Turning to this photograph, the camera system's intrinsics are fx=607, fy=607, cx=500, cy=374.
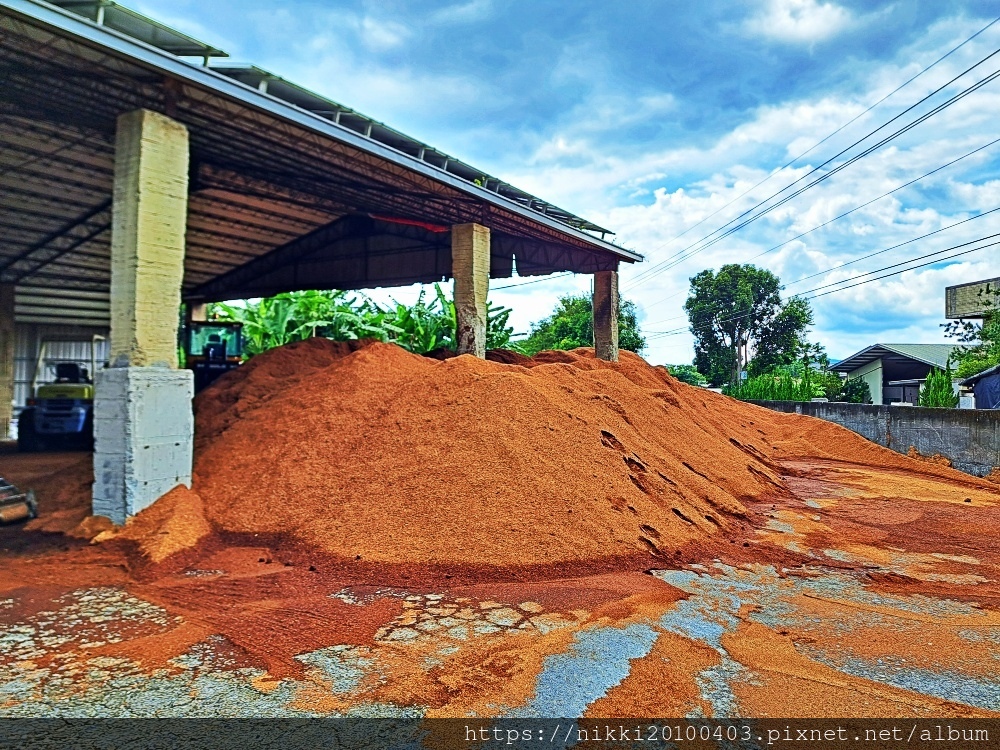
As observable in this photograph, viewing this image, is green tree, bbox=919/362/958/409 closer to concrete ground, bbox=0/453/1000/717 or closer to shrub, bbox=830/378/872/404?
shrub, bbox=830/378/872/404

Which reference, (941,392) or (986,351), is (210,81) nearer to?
(941,392)

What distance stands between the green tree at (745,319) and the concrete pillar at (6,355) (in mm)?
31104

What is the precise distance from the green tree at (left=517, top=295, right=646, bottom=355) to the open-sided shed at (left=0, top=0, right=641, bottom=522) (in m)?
17.2

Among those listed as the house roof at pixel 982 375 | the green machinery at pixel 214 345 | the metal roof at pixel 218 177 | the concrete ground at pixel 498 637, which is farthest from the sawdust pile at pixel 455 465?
the house roof at pixel 982 375

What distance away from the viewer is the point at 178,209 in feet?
23.2

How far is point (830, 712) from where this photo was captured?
10.3 feet

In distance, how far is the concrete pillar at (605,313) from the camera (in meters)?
15.6

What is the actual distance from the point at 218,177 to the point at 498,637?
32.9 ft

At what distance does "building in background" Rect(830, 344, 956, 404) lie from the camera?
28.1m

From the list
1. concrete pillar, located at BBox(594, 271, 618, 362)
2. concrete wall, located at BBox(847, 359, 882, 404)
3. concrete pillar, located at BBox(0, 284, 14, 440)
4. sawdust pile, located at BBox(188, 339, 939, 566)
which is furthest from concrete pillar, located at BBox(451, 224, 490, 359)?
concrete wall, located at BBox(847, 359, 882, 404)

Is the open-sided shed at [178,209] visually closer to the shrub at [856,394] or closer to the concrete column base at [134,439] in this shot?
the concrete column base at [134,439]

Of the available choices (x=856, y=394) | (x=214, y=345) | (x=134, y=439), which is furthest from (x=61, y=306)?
(x=856, y=394)

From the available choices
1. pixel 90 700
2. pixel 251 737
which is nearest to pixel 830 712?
→ pixel 251 737

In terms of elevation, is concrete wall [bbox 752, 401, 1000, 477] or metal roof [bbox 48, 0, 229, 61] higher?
metal roof [bbox 48, 0, 229, 61]
